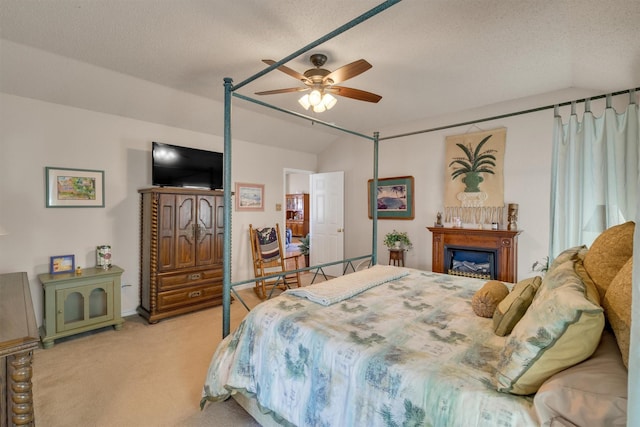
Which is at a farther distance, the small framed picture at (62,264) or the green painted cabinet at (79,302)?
the small framed picture at (62,264)

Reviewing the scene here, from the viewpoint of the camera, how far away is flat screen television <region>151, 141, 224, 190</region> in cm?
360

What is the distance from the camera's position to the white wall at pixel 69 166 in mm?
2869

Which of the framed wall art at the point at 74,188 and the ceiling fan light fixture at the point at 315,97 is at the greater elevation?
the ceiling fan light fixture at the point at 315,97

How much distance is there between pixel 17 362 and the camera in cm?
109

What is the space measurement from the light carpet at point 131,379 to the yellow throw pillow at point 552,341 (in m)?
1.54

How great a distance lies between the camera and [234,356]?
1751 millimetres

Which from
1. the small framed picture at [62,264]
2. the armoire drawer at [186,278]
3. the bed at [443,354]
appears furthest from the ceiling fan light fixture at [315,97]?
the small framed picture at [62,264]

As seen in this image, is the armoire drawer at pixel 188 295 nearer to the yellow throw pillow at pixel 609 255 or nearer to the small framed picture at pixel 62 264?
the small framed picture at pixel 62 264

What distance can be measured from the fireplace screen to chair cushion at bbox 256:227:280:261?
8.36ft

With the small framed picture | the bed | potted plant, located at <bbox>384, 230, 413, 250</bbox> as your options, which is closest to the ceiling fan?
the bed

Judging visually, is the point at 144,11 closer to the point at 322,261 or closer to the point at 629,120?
the point at 629,120

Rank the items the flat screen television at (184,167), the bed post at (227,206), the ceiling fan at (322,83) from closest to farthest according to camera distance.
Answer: the bed post at (227,206) < the ceiling fan at (322,83) < the flat screen television at (184,167)

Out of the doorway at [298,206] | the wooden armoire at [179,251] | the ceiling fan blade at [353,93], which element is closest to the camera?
the ceiling fan blade at [353,93]

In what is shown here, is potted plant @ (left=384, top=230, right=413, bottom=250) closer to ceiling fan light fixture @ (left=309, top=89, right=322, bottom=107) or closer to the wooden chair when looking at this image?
the wooden chair
